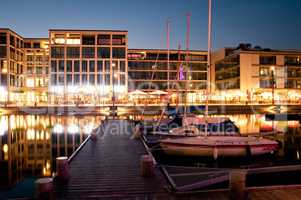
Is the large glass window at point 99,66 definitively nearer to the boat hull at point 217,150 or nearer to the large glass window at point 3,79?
the large glass window at point 3,79

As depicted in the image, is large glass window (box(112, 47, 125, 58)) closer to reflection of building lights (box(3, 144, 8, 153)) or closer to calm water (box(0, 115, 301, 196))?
calm water (box(0, 115, 301, 196))

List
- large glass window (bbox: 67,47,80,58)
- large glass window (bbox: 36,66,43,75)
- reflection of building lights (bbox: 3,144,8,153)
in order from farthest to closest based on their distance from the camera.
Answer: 1. large glass window (bbox: 36,66,43,75)
2. large glass window (bbox: 67,47,80,58)
3. reflection of building lights (bbox: 3,144,8,153)

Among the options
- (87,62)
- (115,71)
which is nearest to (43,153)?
(115,71)

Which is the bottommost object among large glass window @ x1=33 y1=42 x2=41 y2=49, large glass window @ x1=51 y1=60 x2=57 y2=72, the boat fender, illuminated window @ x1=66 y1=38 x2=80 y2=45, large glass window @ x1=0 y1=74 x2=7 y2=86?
the boat fender

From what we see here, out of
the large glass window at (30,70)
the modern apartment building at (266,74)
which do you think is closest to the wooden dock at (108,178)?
the modern apartment building at (266,74)

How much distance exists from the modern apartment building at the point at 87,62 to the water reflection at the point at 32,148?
4625 cm

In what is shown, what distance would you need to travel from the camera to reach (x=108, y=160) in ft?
53.3

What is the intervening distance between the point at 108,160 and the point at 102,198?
20.2 feet

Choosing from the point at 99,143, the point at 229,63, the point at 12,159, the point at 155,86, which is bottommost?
the point at 12,159

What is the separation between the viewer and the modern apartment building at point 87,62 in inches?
3524

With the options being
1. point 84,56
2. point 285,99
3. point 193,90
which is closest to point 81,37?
point 84,56

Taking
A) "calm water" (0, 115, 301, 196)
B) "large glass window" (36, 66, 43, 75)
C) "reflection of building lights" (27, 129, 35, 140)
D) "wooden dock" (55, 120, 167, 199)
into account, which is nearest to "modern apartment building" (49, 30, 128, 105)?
"large glass window" (36, 66, 43, 75)

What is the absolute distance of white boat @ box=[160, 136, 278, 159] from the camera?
2052 centimetres

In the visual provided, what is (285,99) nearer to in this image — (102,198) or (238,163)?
(238,163)
